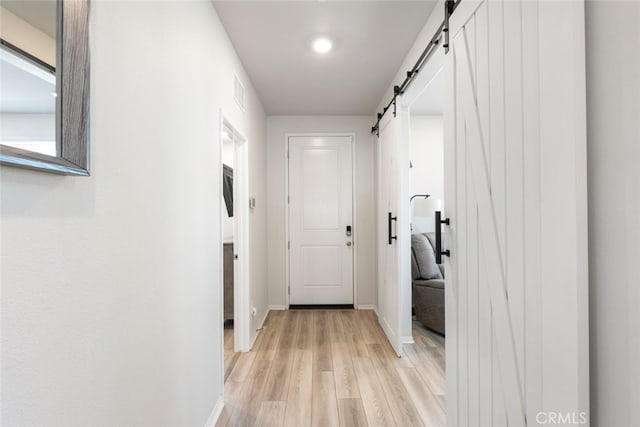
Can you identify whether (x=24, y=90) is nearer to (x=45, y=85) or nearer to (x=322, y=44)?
(x=45, y=85)

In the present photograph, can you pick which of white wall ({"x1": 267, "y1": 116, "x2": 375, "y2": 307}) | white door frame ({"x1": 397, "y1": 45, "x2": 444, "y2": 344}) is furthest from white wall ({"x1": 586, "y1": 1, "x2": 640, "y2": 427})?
white wall ({"x1": 267, "y1": 116, "x2": 375, "y2": 307})

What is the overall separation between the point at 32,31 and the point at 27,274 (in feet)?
1.70

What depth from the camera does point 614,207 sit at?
76cm

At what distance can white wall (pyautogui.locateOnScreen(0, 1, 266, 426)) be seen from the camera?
69 cm

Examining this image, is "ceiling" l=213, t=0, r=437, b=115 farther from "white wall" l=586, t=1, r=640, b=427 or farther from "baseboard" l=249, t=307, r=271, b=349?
"baseboard" l=249, t=307, r=271, b=349

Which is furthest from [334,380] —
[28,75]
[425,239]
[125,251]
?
[28,75]

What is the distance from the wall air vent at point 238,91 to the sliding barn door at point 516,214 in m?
1.64

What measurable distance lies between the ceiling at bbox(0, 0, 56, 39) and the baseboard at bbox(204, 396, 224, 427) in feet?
6.22

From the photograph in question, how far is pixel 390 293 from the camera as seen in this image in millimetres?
3158

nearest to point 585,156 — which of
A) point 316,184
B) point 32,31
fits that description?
point 32,31

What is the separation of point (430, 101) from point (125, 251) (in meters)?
3.88

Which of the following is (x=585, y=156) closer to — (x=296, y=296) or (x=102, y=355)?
(x=102, y=355)

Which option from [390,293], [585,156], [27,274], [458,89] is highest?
[458,89]

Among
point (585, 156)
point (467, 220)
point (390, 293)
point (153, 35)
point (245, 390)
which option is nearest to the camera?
point (585, 156)
